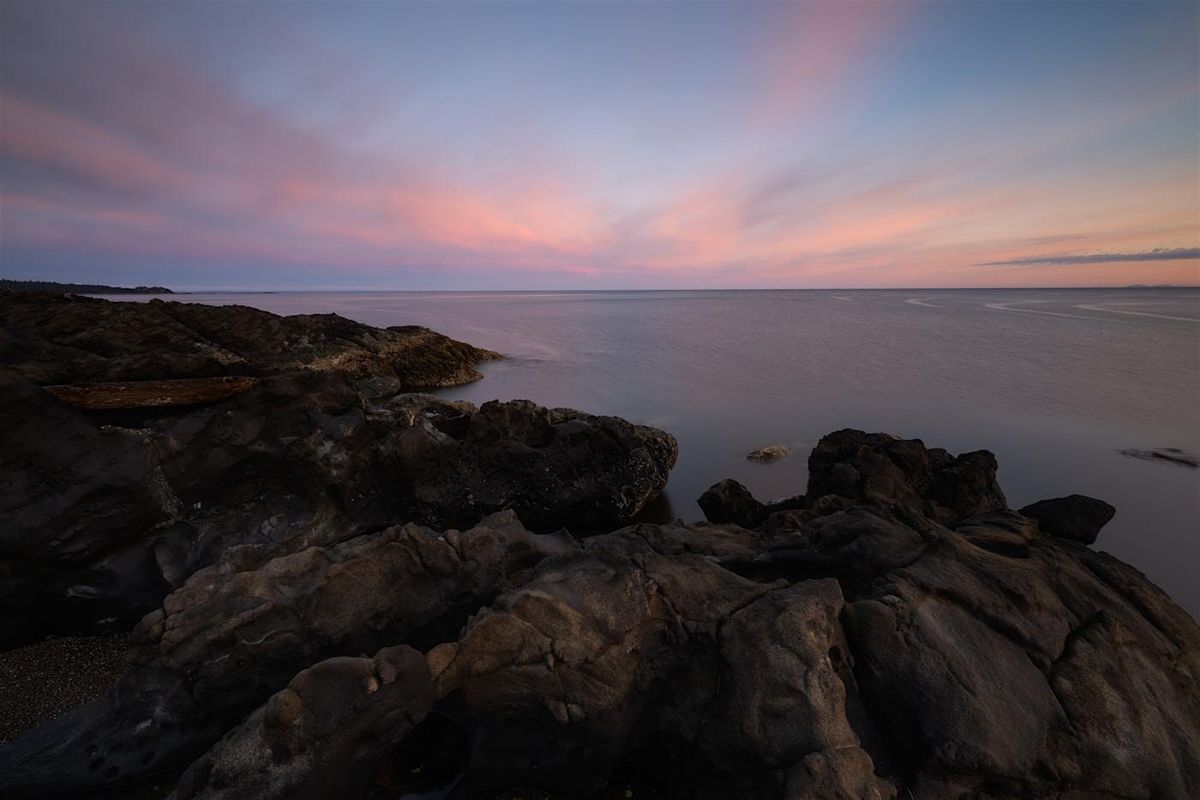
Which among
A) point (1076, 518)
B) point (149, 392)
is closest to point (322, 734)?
point (149, 392)

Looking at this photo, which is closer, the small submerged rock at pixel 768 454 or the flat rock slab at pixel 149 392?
the flat rock slab at pixel 149 392

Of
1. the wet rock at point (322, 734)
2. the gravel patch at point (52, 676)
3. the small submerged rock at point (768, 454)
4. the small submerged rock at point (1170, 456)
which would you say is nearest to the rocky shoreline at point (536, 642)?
the wet rock at point (322, 734)

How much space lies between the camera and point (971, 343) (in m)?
39.1

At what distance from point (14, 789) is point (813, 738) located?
21.4 feet

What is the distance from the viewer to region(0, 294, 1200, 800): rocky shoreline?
4.01 m

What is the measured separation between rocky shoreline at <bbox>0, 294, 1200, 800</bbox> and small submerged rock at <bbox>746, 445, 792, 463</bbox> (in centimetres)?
719

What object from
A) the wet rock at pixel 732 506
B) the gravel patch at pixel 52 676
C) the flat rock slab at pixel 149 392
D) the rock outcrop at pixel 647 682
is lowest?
the wet rock at pixel 732 506

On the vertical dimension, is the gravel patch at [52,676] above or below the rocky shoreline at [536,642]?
below

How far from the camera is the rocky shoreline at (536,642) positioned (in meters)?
4.01

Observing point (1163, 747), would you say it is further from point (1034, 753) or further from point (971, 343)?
point (971, 343)

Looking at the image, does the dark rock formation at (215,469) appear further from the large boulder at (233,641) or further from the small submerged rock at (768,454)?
the small submerged rock at (768,454)

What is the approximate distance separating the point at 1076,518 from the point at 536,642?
714 centimetres

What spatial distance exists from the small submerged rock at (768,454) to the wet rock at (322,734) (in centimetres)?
1209

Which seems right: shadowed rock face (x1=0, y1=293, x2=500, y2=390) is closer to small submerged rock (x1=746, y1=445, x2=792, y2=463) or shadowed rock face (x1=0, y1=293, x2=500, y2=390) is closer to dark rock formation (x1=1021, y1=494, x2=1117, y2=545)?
small submerged rock (x1=746, y1=445, x2=792, y2=463)
